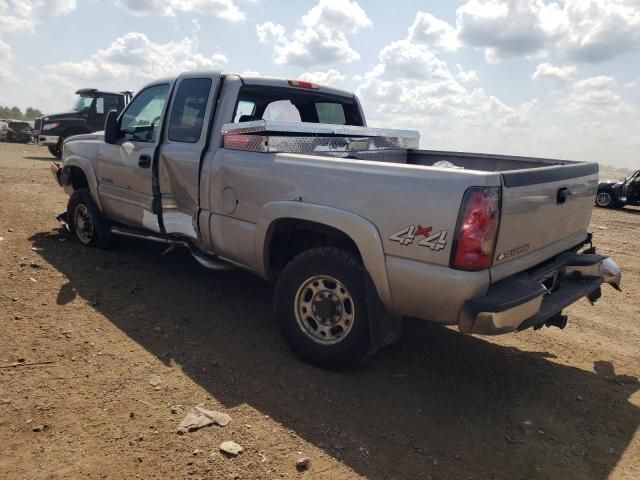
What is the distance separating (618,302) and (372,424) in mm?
3847

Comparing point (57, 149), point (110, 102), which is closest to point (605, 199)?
point (110, 102)

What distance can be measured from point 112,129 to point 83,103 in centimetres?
1351

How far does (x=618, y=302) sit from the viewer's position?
5.37 metres

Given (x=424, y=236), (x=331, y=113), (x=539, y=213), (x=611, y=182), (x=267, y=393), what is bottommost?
(x=267, y=393)

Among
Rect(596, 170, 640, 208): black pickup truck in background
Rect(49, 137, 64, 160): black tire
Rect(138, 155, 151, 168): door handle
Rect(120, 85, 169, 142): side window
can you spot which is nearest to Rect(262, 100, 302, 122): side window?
Rect(120, 85, 169, 142): side window

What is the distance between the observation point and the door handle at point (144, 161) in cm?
468

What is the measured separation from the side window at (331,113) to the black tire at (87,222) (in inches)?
111

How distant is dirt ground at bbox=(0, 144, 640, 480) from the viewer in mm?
2611

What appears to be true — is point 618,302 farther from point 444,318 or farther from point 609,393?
point 444,318

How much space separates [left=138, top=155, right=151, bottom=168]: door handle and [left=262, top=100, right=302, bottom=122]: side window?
117cm

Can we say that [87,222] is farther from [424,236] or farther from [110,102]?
[110,102]

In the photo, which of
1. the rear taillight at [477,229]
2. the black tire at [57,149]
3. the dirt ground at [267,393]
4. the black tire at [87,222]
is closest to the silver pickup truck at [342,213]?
the rear taillight at [477,229]

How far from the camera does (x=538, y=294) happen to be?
9.57 ft

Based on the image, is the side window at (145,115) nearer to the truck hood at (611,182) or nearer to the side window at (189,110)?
the side window at (189,110)
